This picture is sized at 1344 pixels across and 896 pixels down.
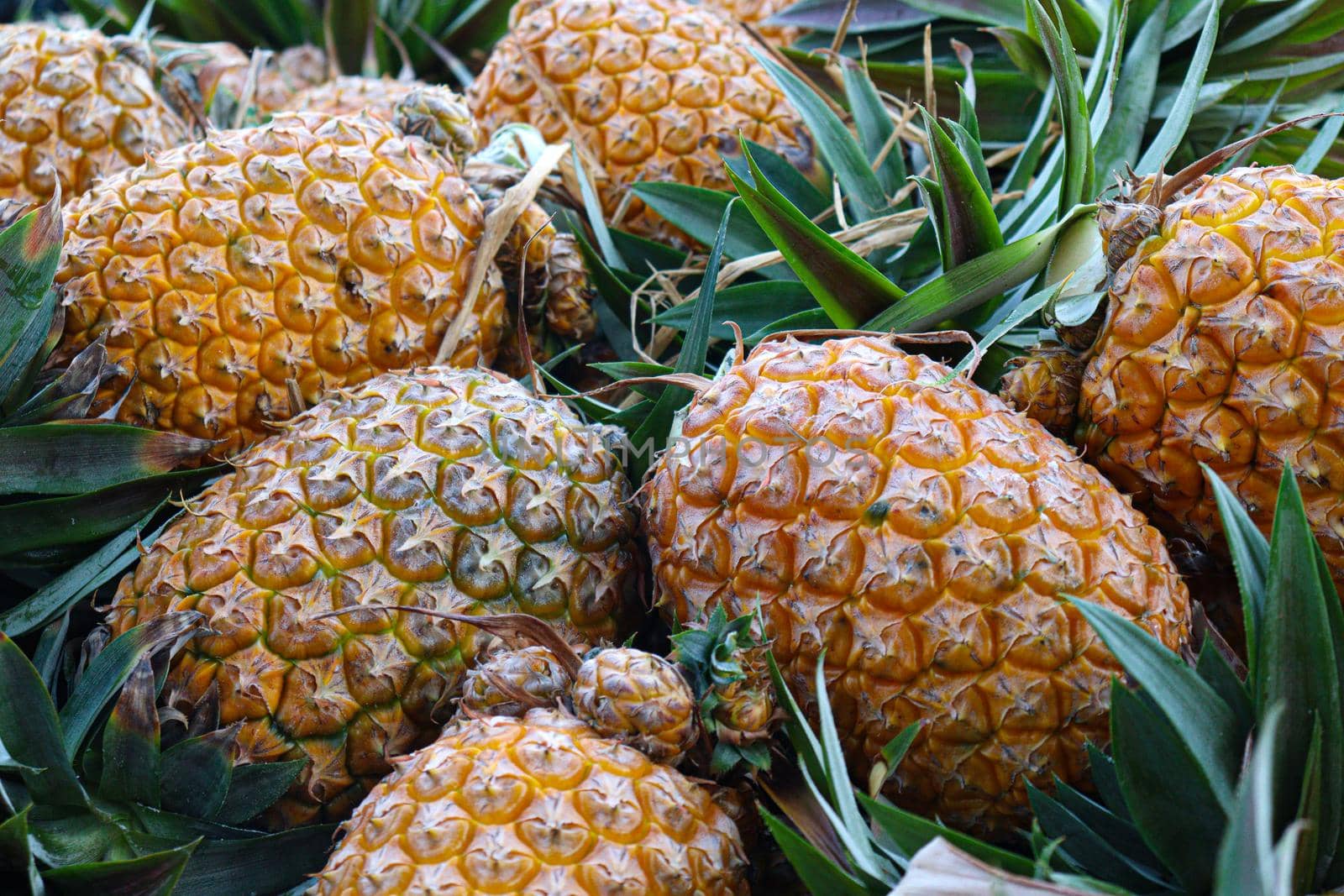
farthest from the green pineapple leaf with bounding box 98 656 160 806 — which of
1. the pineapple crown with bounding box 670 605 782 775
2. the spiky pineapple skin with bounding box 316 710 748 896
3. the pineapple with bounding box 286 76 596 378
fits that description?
the pineapple with bounding box 286 76 596 378

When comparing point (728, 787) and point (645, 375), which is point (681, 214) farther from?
point (728, 787)

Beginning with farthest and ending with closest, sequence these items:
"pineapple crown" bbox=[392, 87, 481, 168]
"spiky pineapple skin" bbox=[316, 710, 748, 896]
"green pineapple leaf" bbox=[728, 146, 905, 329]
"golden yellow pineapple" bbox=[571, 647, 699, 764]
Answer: "pineapple crown" bbox=[392, 87, 481, 168] → "green pineapple leaf" bbox=[728, 146, 905, 329] → "golden yellow pineapple" bbox=[571, 647, 699, 764] → "spiky pineapple skin" bbox=[316, 710, 748, 896]

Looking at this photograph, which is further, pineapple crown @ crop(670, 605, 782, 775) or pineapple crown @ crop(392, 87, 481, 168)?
pineapple crown @ crop(392, 87, 481, 168)

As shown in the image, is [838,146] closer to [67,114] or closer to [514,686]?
[514,686]

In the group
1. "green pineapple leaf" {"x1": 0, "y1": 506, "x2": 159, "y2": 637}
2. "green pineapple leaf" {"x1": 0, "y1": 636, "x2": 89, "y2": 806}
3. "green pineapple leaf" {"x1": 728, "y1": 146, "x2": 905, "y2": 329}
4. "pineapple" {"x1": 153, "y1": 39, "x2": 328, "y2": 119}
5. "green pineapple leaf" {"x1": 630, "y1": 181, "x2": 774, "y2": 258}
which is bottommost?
"green pineapple leaf" {"x1": 0, "y1": 506, "x2": 159, "y2": 637}

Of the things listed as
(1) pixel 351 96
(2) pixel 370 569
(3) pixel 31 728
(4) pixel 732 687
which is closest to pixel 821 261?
(4) pixel 732 687

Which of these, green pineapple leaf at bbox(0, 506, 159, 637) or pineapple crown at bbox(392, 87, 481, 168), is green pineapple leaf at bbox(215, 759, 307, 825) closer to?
green pineapple leaf at bbox(0, 506, 159, 637)
